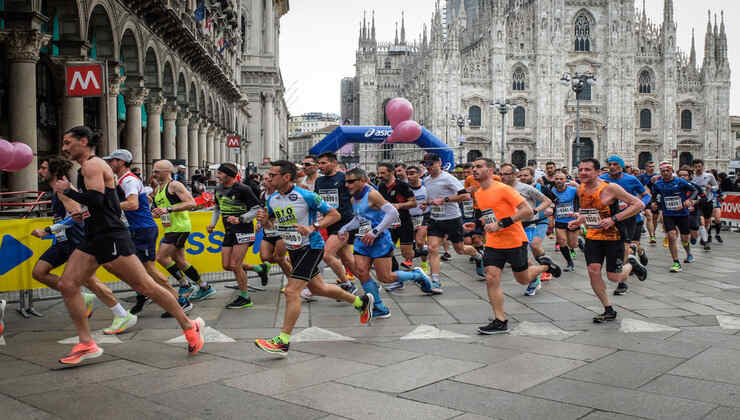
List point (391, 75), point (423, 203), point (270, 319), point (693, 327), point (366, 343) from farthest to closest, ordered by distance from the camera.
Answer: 1. point (391, 75)
2. point (423, 203)
3. point (270, 319)
4. point (693, 327)
5. point (366, 343)

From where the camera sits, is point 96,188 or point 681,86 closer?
point 96,188

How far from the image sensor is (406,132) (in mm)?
19656

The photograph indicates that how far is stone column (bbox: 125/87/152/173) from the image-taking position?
19.8 meters

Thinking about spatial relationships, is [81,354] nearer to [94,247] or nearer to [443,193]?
[94,247]

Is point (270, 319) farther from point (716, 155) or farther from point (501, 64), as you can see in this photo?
point (716, 155)

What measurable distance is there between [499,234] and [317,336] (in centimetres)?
202

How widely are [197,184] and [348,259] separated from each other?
1392cm

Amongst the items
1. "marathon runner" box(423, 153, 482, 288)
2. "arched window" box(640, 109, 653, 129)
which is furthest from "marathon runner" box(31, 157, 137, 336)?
"arched window" box(640, 109, 653, 129)

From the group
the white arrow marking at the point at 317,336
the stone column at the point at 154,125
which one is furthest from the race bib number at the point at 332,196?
the stone column at the point at 154,125

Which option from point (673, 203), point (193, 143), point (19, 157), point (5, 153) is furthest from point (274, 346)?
point (193, 143)

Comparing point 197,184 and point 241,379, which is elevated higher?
point 197,184

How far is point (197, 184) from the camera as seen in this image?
68.6 ft

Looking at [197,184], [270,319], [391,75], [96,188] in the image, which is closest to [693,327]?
[270,319]

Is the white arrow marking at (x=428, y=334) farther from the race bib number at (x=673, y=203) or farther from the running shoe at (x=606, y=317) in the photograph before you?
the race bib number at (x=673, y=203)
